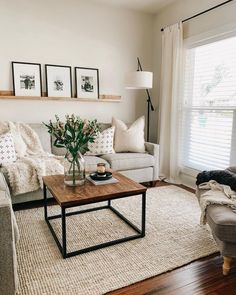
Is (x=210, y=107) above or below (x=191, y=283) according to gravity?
above

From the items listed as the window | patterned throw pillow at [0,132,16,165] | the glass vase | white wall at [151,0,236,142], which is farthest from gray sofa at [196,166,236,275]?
white wall at [151,0,236,142]

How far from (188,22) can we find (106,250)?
3158 millimetres

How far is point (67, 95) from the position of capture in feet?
12.2

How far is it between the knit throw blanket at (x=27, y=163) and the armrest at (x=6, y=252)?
1.21 m

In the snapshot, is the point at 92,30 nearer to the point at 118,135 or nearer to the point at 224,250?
the point at 118,135

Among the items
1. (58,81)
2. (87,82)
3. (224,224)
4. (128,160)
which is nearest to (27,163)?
(128,160)

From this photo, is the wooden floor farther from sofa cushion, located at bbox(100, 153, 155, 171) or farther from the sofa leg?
sofa cushion, located at bbox(100, 153, 155, 171)

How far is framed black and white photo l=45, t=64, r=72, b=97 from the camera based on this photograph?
3.58 metres

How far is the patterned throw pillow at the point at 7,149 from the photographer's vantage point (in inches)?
107

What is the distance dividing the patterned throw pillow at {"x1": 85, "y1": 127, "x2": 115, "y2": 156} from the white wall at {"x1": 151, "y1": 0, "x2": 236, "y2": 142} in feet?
3.90

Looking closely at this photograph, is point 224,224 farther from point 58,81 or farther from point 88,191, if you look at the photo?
point 58,81

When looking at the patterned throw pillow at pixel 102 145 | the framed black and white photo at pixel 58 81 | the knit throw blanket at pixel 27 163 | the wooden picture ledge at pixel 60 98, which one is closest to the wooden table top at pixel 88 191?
the knit throw blanket at pixel 27 163

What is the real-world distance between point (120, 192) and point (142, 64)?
2.94 metres

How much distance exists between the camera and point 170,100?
12.3ft
